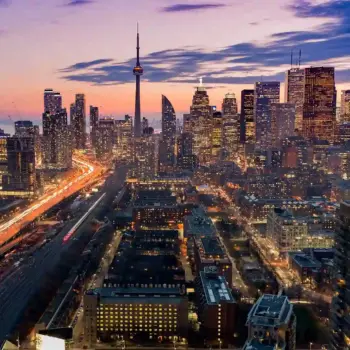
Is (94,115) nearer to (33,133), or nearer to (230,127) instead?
(33,133)

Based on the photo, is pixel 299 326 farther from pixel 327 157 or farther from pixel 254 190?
pixel 327 157

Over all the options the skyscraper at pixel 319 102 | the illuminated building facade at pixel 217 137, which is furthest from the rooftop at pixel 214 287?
the skyscraper at pixel 319 102

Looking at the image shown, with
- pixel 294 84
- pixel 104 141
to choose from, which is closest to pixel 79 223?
pixel 104 141

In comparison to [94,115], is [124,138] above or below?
below

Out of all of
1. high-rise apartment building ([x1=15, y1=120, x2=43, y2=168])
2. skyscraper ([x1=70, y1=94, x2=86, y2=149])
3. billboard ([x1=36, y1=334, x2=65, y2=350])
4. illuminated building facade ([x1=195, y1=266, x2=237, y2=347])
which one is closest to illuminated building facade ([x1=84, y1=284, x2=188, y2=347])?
illuminated building facade ([x1=195, y1=266, x2=237, y2=347])

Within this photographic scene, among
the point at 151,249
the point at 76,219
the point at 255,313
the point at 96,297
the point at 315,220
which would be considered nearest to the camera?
the point at 255,313

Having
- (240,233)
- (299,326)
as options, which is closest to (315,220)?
(240,233)
